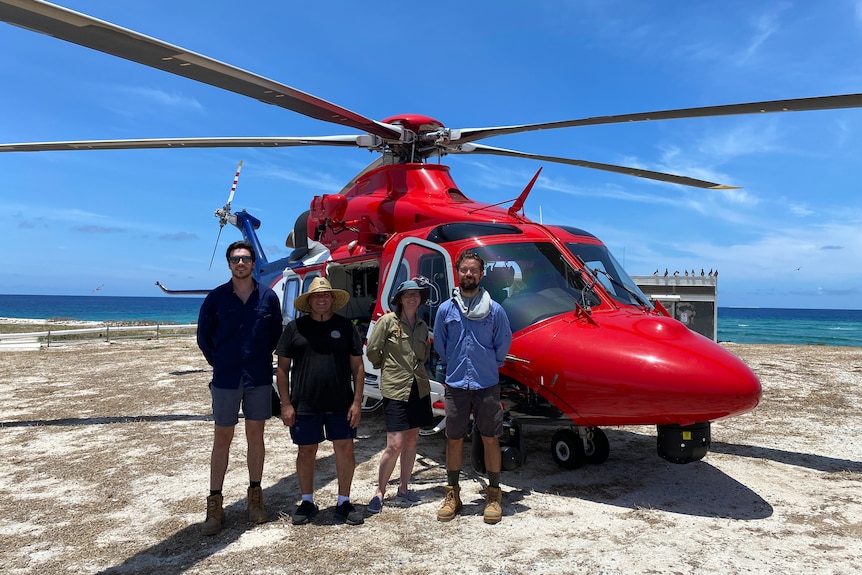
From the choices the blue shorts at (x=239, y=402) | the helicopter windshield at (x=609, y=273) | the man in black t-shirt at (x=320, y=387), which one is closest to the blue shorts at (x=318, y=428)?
the man in black t-shirt at (x=320, y=387)

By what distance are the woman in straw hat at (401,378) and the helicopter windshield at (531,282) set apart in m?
0.86

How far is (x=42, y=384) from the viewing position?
9992 millimetres

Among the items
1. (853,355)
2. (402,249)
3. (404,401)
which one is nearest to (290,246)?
(402,249)

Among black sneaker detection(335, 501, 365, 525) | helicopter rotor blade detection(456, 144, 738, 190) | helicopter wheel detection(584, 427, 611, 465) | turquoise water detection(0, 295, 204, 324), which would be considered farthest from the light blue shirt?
turquoise water detection(0, 295, 204, 324)

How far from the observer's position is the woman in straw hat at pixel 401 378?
163 inches

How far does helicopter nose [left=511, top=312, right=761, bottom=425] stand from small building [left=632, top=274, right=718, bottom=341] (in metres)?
15.3

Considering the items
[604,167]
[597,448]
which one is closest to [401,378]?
[597,448]

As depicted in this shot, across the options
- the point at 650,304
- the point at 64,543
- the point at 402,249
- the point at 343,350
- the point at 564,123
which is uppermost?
the point at 564,123

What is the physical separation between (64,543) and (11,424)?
4338 millimetres

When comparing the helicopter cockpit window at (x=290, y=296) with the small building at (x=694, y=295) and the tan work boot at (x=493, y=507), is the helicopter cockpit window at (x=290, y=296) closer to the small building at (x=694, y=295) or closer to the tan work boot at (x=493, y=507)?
the tan work boot at (x=493, y=507)

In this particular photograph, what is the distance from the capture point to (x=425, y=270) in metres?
5.38

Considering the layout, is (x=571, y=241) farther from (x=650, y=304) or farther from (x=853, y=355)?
(x=853, y=355)

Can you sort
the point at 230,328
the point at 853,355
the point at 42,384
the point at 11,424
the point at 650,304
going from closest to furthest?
the point at 230,328
the point at 650,304
the point at 11,424
the point at 42,384
the point at 853,355

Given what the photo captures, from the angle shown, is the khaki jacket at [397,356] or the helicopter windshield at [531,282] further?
the helicopter windshield at [531,282]
